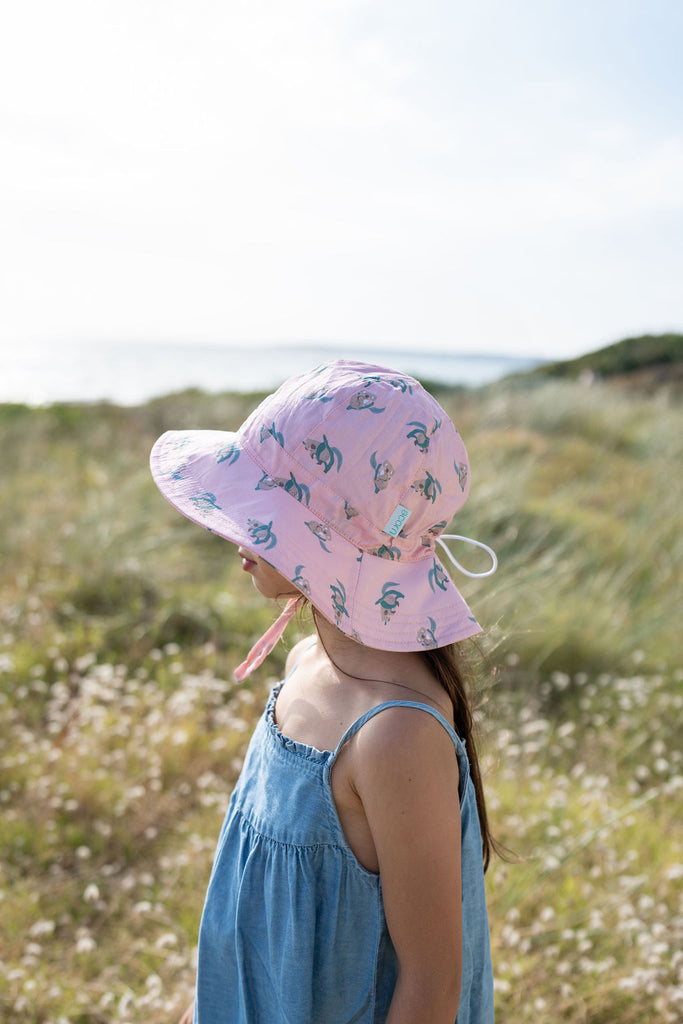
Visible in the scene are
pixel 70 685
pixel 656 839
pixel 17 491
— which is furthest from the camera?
pixel 17 491

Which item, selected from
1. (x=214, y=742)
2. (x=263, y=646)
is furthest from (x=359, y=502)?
(x=214, y=742)

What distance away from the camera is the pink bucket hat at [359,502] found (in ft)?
4.09

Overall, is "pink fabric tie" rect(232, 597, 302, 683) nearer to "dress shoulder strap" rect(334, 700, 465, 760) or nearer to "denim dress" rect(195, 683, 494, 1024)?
"denim dress" rect(195, 683, 494, 1024)

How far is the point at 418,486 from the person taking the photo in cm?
126

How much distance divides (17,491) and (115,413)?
6.24 m

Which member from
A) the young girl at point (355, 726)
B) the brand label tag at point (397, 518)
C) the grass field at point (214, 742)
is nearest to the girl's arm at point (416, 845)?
the young girl at point (355, 726)

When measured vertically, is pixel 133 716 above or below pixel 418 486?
below

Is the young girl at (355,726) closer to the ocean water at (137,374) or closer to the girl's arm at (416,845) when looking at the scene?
the girl's arm at (416,845)

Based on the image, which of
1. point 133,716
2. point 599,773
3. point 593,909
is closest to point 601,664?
point 599,773

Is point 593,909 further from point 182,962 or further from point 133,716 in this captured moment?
point 133,716

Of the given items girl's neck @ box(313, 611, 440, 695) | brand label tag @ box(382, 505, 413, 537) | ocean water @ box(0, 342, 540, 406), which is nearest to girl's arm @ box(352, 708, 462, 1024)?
girl's neck @ box(313, 611, 440, 695)

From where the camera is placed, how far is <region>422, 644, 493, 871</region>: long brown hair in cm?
135

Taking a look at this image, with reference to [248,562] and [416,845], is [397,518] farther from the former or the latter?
[416,845]

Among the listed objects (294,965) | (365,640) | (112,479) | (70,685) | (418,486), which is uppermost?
(418,486)
